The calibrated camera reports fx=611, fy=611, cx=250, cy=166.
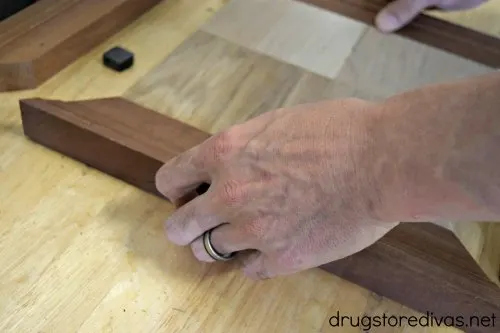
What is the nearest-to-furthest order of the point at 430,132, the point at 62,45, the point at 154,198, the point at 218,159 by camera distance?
1. the point at 430,132
2. the point at 218,159
3. the point at 154,198
4. the point at 62,45

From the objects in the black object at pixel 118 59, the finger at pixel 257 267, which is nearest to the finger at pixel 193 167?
the finger at pixel 257 267

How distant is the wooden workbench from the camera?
670 mm

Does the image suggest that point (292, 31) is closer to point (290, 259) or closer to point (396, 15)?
point (396, 15)

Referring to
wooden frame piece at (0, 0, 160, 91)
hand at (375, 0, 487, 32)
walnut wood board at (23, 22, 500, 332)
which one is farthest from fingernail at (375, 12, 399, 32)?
wooden frame piece at (0, 0, 160, 91)

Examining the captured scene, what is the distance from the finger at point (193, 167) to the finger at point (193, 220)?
0.02 metres

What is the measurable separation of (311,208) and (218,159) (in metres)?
0.12

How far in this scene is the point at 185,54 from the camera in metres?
0.99

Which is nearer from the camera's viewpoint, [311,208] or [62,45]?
[311,208]

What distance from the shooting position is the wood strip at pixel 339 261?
2.33 feet

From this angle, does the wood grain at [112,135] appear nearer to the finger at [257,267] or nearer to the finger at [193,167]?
the finger at [193,167]

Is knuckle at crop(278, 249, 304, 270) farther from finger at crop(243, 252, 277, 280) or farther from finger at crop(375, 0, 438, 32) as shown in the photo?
finger at crop(375, 0, 438, 32)

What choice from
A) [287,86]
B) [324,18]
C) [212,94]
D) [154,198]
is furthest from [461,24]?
[154,198]

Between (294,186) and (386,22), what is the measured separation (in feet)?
2.08

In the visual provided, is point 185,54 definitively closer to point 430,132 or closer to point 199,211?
point 199,211
